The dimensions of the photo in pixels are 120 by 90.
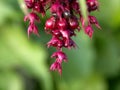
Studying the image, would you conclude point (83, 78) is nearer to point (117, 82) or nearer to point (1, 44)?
point (117, 82)

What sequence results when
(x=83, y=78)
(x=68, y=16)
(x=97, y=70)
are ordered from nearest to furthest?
(x=68, y=16), (x=83, y=78), (x=97, y=70)

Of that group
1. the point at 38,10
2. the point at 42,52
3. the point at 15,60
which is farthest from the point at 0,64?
the point at 38,10

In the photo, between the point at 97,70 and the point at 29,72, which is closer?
the point at 29,72

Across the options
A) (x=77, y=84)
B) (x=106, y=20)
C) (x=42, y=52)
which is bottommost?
(x=77, y=84)

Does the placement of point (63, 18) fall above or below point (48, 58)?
below

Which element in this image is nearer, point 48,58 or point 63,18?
point 63,18

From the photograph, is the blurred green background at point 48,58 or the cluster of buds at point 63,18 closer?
the cluster of buds at point 63,18

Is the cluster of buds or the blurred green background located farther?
the blurred green background

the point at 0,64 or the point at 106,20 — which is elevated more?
the point at 106,20
